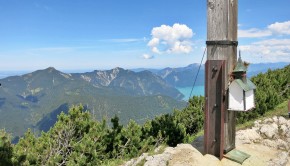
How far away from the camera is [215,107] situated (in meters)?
4.96

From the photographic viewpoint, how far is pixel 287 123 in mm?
7340

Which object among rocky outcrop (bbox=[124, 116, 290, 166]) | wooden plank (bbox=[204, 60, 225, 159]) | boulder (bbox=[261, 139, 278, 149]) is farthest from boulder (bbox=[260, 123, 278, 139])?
wooden plank (bbox=[204, 60, 225, 159])

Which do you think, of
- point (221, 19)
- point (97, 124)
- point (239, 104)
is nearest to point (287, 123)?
point (239, 104)

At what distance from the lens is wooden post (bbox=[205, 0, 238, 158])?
488 centimetres

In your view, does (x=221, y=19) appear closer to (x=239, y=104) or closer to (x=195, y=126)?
(x=239, y=104)

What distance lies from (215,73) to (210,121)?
800 millimetres

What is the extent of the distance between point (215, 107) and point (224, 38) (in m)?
1.13

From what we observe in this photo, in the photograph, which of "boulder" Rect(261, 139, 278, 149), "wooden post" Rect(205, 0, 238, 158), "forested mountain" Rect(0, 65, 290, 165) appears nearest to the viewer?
"wooden post" Rect(205, 0, 238, 158)

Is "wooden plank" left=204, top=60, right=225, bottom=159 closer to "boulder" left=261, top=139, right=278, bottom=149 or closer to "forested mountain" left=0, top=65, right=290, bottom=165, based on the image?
"boulder" left=261, top=139, right=278, bottom=149

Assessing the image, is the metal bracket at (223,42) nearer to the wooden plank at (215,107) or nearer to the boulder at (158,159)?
the wooden plank at (215,107)

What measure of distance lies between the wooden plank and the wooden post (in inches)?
1.0

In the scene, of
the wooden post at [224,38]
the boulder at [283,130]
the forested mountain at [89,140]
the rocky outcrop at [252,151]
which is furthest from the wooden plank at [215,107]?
the forested mountain at [89,140]

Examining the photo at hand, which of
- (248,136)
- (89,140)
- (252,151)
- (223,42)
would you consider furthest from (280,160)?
(89,140)

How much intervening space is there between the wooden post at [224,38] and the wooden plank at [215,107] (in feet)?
0.09
